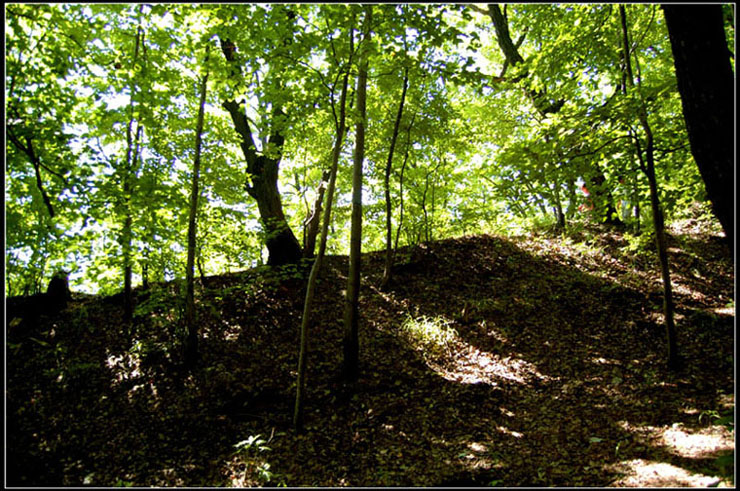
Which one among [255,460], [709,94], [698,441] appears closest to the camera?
[709,94]

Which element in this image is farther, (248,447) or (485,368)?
(485,368)

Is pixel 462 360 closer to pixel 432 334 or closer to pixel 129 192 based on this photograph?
pixel 432 334

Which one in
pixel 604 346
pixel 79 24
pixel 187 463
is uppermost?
pixel 79 24

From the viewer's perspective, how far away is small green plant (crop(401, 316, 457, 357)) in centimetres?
679

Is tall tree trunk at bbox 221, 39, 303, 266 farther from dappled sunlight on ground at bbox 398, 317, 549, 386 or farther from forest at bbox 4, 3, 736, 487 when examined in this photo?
Result: dappled sunlight on ground at bbox 398, 317, 549, 386

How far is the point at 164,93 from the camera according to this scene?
564 cm

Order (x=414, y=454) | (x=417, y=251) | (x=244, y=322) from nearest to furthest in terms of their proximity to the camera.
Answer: (x=414, y=454) < (x=244, y=322) < (x=417, y=251)

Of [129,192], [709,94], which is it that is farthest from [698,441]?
[129,192]

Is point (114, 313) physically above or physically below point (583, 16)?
below

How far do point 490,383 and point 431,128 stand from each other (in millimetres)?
5397

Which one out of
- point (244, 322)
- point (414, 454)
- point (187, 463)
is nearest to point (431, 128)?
point (244, 322)

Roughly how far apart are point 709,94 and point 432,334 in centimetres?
542

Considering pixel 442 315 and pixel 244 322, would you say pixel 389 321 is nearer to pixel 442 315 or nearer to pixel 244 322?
pixel 442 315

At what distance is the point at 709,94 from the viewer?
2.68m
